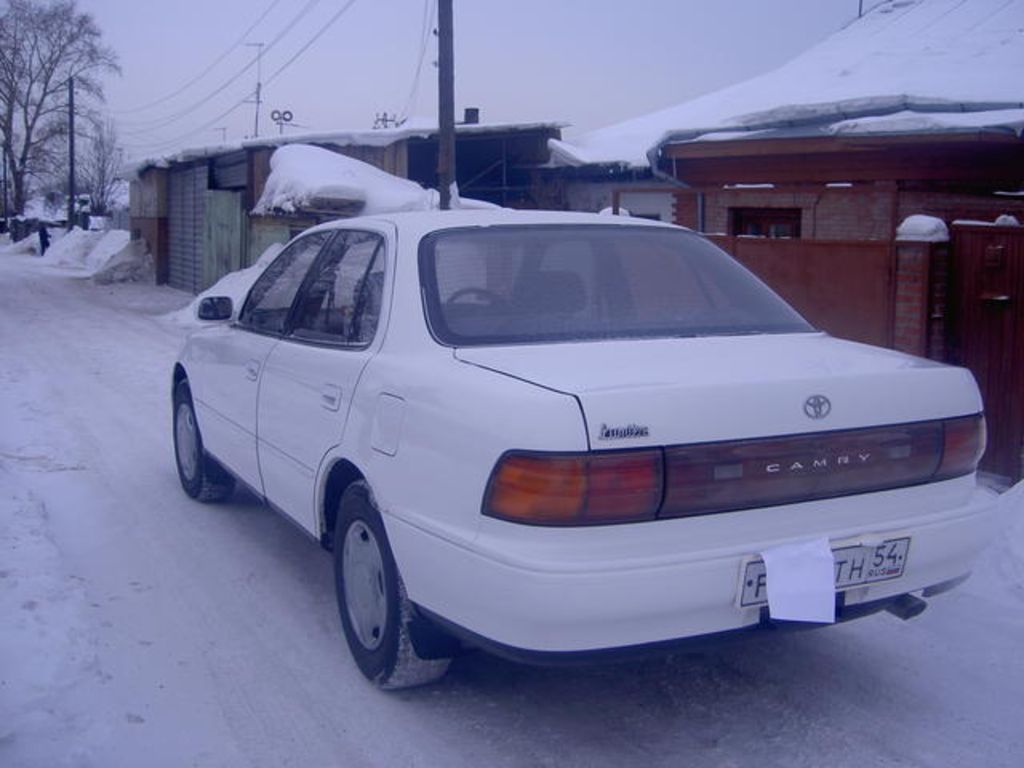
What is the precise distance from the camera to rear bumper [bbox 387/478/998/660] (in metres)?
3.18

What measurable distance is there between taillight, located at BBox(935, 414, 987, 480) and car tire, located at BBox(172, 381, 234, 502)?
3895mm

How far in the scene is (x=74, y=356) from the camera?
14.1m

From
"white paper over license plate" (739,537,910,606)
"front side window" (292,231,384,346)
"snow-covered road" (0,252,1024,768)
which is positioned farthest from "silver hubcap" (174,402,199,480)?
"white paper over license plate" (739,537,910,606)

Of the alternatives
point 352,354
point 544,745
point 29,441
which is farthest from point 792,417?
point 29,441

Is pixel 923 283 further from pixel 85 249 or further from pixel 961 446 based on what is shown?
pixel 85 249

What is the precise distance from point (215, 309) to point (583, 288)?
2437mm

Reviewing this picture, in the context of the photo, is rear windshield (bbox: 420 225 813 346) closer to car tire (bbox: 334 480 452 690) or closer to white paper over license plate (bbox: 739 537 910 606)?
car tire (bbox: 334 480 452 690)

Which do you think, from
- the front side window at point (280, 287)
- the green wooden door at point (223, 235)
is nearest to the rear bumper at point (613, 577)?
the front side window at point (280, 287)

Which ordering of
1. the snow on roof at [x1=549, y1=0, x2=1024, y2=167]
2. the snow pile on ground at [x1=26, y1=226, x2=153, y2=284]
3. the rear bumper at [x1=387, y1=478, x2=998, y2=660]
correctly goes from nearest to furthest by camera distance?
the rear bumper at [x1=387, y1=478, x2=998, y2=660]
the snow on roof at [x1=549, y1=0, x2=1024, y2=167]
the snow pile on ground at [x1=26, y1=226, x2=153, y2=284]

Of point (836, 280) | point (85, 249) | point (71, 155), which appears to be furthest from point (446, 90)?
point (71, 155)

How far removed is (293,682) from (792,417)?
6.90 ft

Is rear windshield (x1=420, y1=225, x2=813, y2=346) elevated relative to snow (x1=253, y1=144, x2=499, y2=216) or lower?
lower

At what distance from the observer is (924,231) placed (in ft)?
25.4

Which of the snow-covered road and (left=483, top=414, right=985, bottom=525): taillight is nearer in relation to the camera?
(left=483, top=414, right=985, bottom=525): taillight
